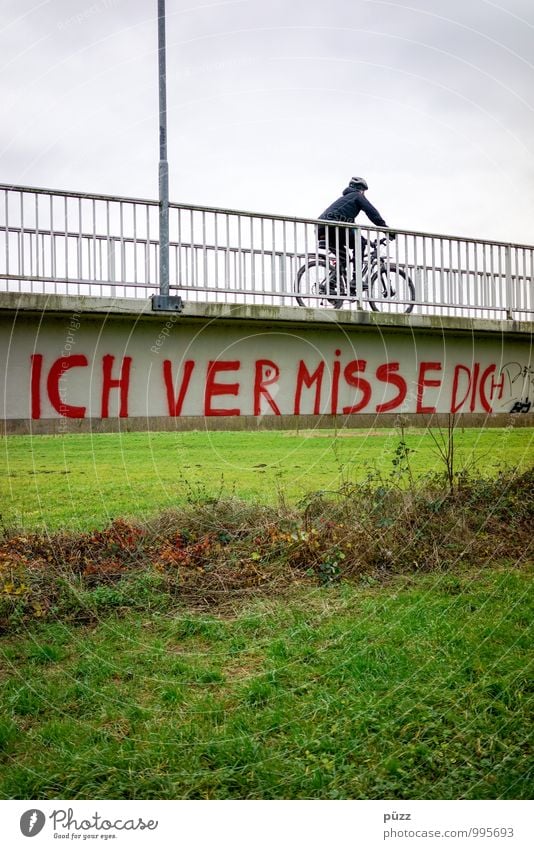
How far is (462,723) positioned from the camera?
15.4 feet

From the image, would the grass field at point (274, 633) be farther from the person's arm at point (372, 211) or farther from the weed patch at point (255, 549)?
the person's arm at point (372, 211)

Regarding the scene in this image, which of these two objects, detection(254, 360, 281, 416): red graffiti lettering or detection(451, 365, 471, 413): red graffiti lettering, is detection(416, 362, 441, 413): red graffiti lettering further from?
detection(254, 360, 281, 416): red graffiti lettering

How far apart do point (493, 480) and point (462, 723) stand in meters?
6.33

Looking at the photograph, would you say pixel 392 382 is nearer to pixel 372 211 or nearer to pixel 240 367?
pixel 240 367

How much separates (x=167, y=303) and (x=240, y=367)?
1.18 m

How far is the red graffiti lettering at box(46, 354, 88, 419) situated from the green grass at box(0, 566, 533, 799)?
203cm

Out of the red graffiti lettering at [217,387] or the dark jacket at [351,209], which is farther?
the dark jacket at [351,209]

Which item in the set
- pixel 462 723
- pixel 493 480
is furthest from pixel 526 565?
pixel 462 723

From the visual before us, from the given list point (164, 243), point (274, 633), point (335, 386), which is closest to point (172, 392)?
point (164, 243)

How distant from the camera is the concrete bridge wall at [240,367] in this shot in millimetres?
7160

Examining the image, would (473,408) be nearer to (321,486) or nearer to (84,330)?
(321,486)

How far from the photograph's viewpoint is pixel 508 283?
33.8 ft

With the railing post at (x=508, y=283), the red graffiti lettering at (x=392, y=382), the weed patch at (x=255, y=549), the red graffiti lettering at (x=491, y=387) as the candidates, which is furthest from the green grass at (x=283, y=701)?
the railing post at (x=508, y=283)

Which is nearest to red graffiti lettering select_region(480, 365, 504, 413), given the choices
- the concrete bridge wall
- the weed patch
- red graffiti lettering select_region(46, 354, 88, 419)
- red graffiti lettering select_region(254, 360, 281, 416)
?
the concrete bridge wall
